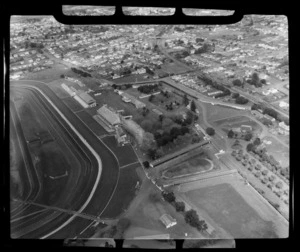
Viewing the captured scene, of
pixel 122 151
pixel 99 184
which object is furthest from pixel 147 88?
pixel 99 184

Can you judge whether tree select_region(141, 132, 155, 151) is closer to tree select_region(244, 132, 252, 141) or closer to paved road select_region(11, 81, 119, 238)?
paved road select_region(11, 81, 119, 238)

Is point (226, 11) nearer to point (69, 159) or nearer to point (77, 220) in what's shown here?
→ point (69, 159)

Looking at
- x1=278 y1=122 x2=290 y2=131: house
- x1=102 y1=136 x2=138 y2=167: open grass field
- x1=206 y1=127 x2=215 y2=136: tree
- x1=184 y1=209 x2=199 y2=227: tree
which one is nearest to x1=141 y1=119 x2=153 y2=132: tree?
x1=102 y1=136 x2=138 y2=167: open grass field

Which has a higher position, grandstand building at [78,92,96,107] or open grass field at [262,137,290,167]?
grandstand building at [78,92,96,107]

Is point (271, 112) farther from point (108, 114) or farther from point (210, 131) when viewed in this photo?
point (108, 114)

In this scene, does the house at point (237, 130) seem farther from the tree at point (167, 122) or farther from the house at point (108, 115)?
the house at point (108, 115)
